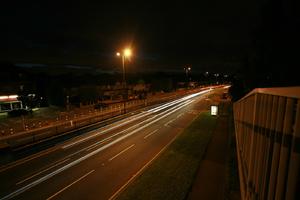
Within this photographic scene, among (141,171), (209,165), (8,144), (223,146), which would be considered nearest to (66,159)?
(141,171)

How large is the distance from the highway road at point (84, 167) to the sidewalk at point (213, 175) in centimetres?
378

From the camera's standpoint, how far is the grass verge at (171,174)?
10.4 metres

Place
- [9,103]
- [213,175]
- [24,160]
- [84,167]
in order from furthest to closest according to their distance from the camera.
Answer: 1. [9,103]
2. [24,160]
3. [84,167]
4. [213,175]

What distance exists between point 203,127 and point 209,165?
463 inches

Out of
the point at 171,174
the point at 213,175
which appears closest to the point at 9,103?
the point at 171,174

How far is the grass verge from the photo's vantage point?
1041 cm

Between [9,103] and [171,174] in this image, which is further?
[9,103]

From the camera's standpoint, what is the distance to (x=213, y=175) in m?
12.3

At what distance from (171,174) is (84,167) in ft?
20.7

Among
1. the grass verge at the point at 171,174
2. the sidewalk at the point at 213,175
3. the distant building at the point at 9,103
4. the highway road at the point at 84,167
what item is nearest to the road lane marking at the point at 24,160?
the highway road at the point at 84,167

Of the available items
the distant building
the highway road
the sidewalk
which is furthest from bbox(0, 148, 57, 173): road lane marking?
the distant building

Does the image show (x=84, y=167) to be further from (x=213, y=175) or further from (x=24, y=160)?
(x=213, y=175)

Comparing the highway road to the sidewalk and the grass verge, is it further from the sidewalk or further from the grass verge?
the sidewalk

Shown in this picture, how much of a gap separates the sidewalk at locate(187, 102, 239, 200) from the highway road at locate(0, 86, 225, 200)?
378 centimetres
